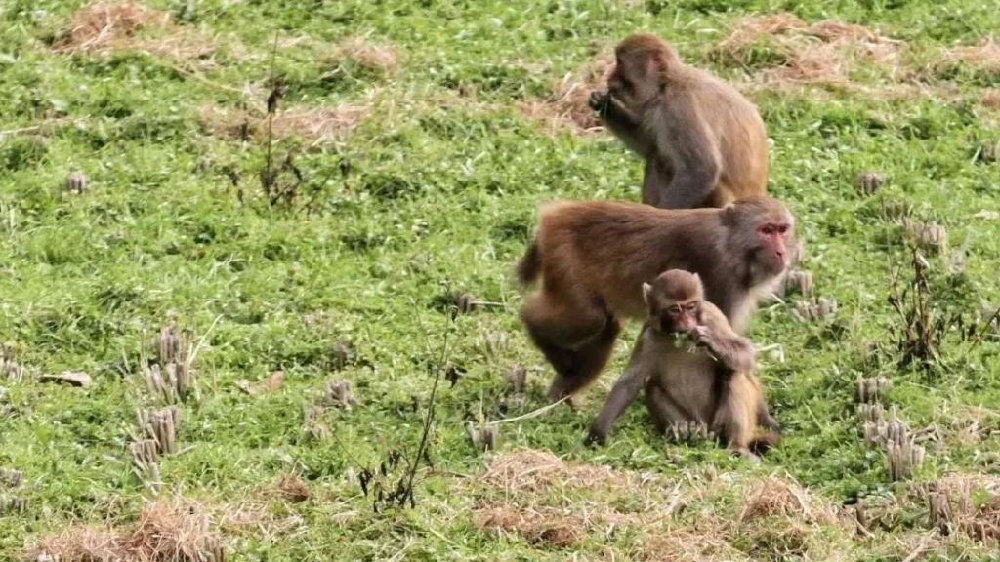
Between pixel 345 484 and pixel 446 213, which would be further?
pixel 446 213

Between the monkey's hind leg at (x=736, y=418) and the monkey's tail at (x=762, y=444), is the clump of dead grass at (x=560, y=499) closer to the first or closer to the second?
the monkey's hind leg at (x=736, y=418)

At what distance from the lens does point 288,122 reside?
13.5 m

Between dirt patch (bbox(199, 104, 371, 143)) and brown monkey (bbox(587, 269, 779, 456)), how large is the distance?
14.8ft

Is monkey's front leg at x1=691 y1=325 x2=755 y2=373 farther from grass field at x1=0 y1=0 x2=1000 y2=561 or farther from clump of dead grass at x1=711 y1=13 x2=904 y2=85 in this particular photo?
clump of dead grass at x1=711 y1=13 x2=904 y2=85

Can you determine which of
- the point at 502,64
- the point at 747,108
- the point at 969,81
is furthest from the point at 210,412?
the point at 969,81

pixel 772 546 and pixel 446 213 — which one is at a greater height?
pixel 772 546

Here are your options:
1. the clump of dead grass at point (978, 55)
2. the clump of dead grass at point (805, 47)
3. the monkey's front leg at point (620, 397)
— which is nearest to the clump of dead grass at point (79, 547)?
the monkey's front leg at point (620, 397)

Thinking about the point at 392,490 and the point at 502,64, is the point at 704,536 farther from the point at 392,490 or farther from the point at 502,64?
the point at 502,64

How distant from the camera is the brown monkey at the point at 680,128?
1112cm

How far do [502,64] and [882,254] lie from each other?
3628 millimetres

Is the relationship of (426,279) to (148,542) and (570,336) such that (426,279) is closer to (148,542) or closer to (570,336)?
(570,336)

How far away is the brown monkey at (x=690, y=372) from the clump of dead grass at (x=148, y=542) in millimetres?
1920

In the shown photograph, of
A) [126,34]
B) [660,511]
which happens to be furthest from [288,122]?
[660,511]

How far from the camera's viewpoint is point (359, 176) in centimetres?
1269
